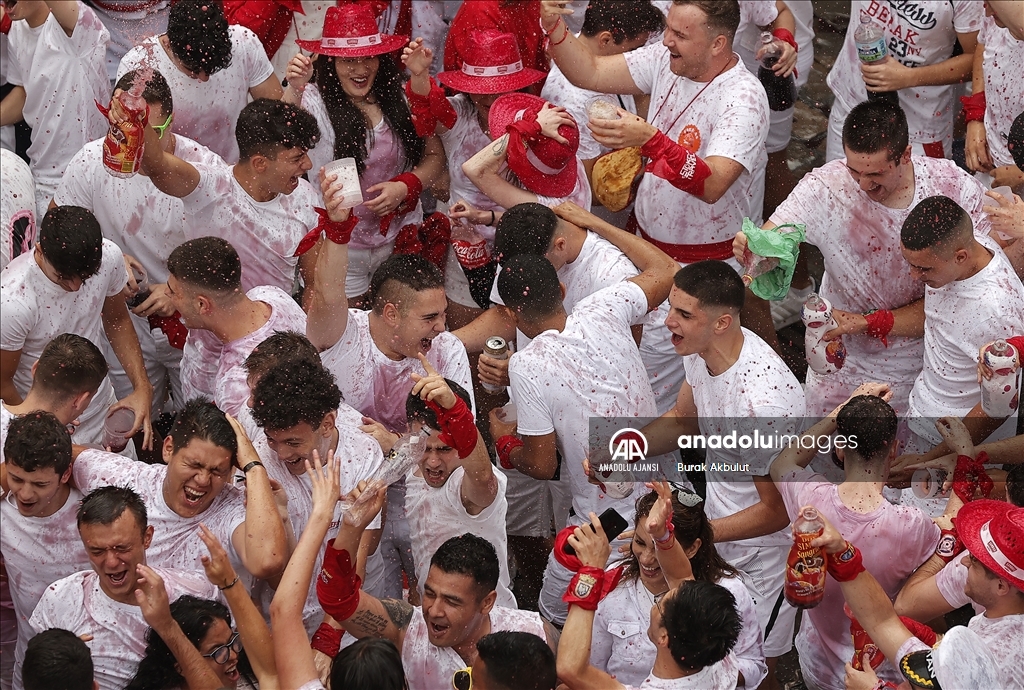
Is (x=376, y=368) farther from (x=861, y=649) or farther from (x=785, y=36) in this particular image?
(x=785, y=36)

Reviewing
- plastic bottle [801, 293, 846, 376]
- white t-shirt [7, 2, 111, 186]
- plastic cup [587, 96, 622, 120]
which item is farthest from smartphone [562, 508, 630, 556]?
white t-shirt [7, 2, 111, 186]

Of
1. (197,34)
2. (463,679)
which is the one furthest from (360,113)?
(463,679)

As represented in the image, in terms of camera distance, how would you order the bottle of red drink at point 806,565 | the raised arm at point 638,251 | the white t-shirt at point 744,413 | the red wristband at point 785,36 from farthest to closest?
the red wristband at point 785,36 → the raised arm at point 638,251 → the white t-shirt at point 744,413 → the bottle of red drink at point 806,565

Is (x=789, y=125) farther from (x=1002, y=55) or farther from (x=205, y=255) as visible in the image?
(x=205, y=255)

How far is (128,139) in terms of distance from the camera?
13.6 feet

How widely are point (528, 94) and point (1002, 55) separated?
1832mm

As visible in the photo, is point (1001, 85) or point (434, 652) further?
point (1001, 85)


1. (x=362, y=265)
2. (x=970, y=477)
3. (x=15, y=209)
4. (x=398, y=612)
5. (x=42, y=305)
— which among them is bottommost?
(x=362, y=265)

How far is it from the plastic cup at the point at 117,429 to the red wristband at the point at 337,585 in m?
1.19

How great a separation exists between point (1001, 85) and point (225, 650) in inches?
141

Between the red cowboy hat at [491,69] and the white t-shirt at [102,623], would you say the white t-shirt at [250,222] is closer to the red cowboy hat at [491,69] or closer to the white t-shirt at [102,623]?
the red cowboy hat at [491,69]

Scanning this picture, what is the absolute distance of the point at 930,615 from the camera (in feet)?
11.8

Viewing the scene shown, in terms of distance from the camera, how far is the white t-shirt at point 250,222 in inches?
176

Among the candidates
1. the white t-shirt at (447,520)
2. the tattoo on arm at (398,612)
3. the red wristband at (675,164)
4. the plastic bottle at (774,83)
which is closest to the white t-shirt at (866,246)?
the red wristband at (675,164)
